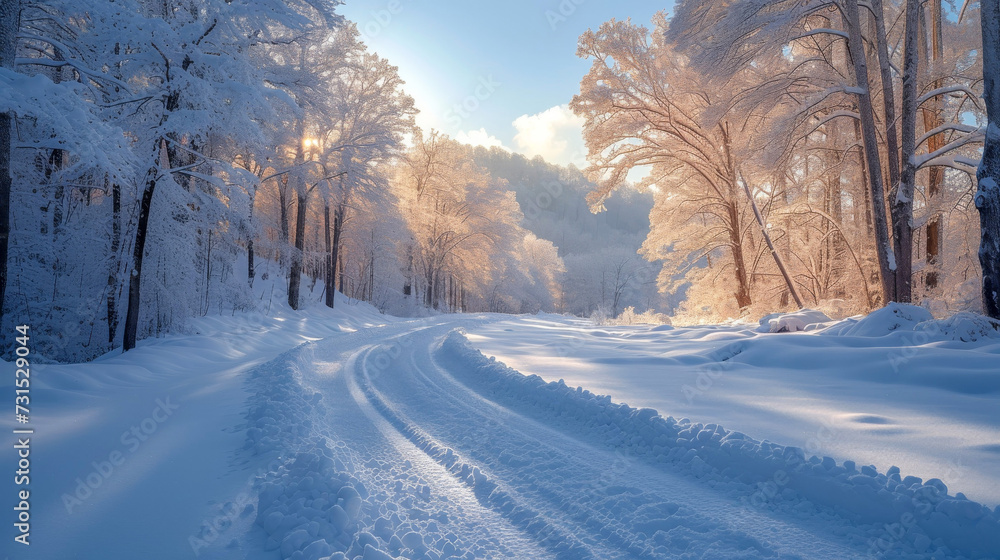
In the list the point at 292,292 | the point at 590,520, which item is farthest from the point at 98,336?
the point at 590,520

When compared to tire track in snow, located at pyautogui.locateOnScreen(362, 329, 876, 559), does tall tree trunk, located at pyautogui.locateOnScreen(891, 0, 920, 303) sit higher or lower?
higher

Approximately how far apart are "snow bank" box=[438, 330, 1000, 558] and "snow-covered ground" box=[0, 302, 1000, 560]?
12 mm

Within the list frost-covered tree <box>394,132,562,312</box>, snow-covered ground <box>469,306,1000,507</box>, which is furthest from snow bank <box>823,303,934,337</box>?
frost-covered tree <box>394,132,562,312</box>

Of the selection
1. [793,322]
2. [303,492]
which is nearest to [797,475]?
[303,492]

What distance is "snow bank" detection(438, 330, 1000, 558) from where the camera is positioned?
224 centimetres

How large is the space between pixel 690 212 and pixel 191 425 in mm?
14178

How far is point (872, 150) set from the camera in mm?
7863

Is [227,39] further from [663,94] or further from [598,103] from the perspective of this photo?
[663,94]

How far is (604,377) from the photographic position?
5.74m

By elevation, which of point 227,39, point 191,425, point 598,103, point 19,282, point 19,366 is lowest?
point 191,425

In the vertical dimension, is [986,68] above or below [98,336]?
above

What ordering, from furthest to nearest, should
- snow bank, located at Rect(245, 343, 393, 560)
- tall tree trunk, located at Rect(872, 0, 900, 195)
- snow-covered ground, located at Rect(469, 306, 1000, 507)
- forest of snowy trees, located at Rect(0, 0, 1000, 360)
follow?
1. tall tree trunk, located at Rect(872, 0, 900, 195)
2. forest of snowy trees, located at Rect(0, 0, 1000, 360)
3. snow-covered ground, located at Rect(469, 306, 1000, 507)
4. snow bank, located at Rect(245, 343, 393, 560)

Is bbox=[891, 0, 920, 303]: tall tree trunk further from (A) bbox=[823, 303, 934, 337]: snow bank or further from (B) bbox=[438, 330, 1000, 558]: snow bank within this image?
(B) bbox=[438, 330, 1000, 558]: snow bank

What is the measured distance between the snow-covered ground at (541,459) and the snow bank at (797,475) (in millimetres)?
12
